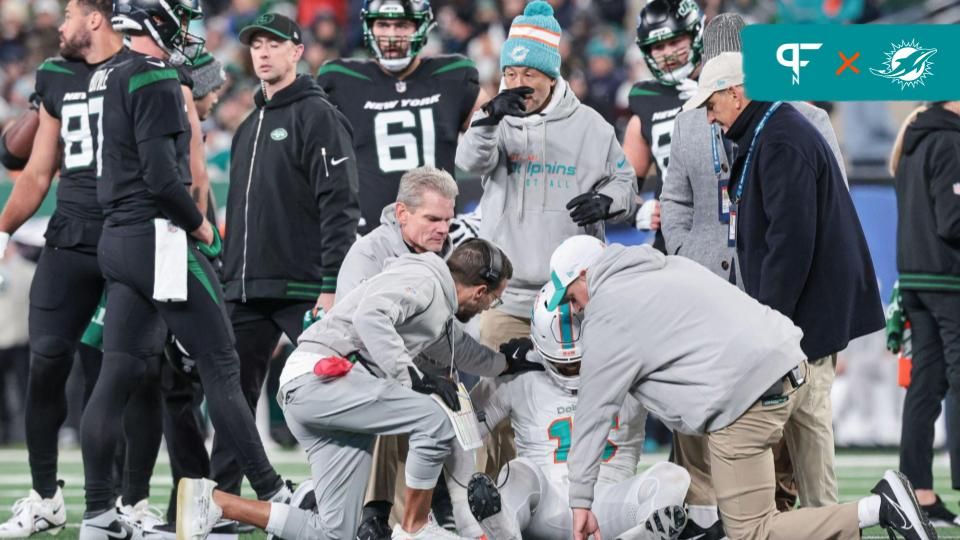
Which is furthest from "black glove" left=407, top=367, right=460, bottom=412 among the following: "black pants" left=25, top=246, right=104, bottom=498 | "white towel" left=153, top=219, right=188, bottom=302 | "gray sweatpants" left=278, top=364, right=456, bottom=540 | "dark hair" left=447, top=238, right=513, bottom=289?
"black pants" left=25, top=246, right=104, bottom=498

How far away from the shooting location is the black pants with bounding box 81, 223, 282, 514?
634cm

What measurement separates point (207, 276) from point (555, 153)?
1564 mm

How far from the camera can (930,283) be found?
300 inches

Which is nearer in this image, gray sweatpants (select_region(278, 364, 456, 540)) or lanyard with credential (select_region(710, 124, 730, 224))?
gray sweatpants (select_region(278, 364, 456, 540))

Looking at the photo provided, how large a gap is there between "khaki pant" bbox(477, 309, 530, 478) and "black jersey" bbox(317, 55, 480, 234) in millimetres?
1180

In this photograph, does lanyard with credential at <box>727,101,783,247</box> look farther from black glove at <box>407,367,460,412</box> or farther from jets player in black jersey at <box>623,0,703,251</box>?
jets player in black jersey at <box>623,0,703,251</box>

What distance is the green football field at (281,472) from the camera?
8103 mm

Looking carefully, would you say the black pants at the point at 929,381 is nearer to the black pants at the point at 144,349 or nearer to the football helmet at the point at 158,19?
the black pants at the point at 144,349

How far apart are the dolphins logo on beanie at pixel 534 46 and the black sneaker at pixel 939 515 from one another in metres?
2.84

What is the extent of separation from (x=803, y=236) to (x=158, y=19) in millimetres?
2855

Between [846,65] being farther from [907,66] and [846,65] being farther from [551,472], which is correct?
[551,472]

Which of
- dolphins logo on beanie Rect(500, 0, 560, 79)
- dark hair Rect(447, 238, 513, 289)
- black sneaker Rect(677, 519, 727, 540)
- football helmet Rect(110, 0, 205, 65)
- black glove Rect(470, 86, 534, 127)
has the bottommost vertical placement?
black sneaker Rect(677, 519, 727, 540)

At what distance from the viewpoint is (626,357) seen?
16.9 ft

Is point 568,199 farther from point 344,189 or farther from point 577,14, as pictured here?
point 577,14
